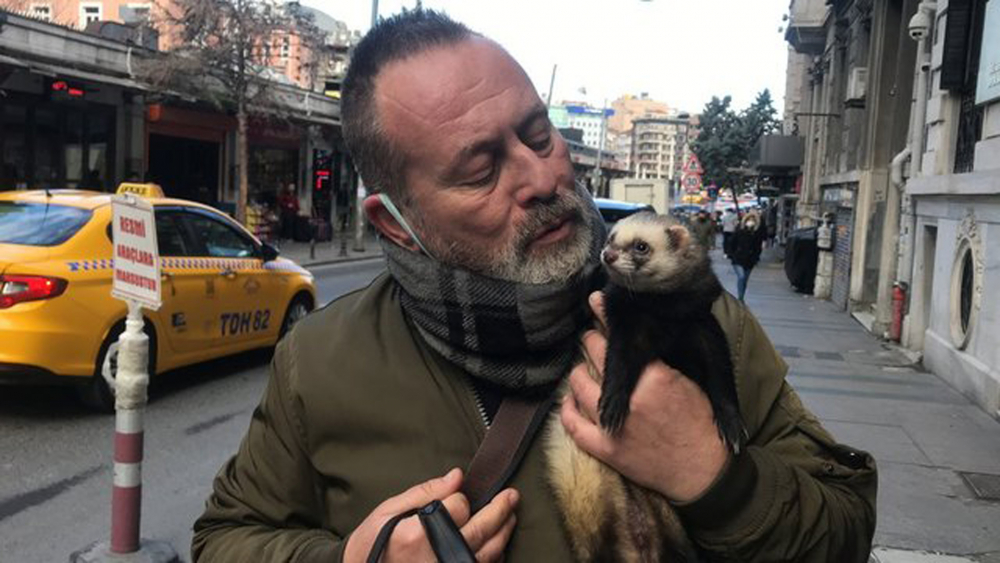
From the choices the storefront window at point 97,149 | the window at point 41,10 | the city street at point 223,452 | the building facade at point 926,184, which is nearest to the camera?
the city street at point 223,452

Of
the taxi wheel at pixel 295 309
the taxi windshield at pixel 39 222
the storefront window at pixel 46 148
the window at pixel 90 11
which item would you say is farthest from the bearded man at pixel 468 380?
the window at pixel 90 11

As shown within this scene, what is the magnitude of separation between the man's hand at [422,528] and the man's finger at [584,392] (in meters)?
0.20

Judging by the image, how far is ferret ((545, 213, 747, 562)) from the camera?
1.40m

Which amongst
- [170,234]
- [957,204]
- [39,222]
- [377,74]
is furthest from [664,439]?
[957,204]

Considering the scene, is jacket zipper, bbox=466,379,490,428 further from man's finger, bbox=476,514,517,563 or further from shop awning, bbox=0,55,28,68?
shop awning, bbox=0,55,28,68

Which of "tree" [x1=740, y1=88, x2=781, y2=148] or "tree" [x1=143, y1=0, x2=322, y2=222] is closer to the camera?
"tree" [x1=143, y1=0, x2=322, y2=222]

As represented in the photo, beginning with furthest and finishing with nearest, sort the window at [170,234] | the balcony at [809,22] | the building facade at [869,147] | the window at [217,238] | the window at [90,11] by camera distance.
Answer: the window at [90,11]
the balcony at [809,22]
the building facade at [869,147]
the window at [217,238]
the window at [170,234]

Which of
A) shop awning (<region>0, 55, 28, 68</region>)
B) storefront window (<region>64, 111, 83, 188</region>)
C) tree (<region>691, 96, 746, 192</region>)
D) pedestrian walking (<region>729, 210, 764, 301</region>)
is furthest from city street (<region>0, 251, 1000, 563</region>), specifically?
tree (<region>691, 96, 746, 192</region>)

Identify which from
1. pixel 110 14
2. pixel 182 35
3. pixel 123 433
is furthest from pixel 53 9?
pixel 123 433

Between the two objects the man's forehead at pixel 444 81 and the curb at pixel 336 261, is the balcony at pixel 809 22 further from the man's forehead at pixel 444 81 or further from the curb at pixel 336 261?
the man's forehead at pixel 444 81

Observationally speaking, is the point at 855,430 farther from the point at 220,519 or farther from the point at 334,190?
the point at 334,190

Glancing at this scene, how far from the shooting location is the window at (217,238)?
7891 millimetres

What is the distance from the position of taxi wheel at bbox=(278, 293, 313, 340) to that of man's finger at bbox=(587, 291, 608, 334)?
8087 millimetres

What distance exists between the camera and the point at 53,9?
119ft
